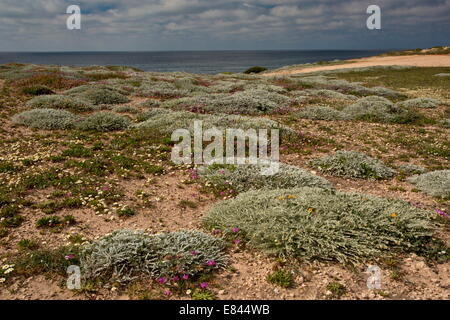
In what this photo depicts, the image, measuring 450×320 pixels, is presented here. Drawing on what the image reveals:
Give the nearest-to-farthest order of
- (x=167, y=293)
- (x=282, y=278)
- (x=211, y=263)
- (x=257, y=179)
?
(x=167, y=293) < (x=282, y=278) < (x=211, y=263) < (x=257, y=179)

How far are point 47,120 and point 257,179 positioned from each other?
1335cm

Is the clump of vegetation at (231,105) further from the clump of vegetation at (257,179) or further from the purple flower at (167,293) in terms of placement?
the purple flower at (167,293)

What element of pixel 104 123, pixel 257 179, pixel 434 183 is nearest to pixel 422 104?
pixel 434 183

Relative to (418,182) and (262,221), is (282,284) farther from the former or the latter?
(418,182)

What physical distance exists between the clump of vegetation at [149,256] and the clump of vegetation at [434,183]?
25.5 ft

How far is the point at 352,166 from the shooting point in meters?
12.7

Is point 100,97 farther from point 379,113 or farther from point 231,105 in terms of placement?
point 379,113

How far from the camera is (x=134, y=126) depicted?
18281 millimetres

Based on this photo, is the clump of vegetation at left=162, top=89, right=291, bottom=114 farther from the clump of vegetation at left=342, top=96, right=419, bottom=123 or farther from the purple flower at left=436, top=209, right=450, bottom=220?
the purple flower at left=436, top=209, right=450, bottom=220

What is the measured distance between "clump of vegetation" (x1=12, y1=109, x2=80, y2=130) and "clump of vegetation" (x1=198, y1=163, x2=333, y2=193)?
10.4 meters

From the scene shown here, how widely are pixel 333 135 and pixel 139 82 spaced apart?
25.7 metres

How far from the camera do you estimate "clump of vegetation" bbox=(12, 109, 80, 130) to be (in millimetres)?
17625

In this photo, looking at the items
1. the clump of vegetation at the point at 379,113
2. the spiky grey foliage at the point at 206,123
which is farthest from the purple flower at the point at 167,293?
the clump of vegetation at the point at 379,113

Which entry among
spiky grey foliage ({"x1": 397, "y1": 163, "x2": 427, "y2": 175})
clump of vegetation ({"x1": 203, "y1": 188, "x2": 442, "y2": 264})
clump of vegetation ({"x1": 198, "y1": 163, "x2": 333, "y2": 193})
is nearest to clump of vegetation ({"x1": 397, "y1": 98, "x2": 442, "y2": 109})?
spiky grey foliage ({"x1": 397, "y1": 163, "x2": 427, "y2": 175})
